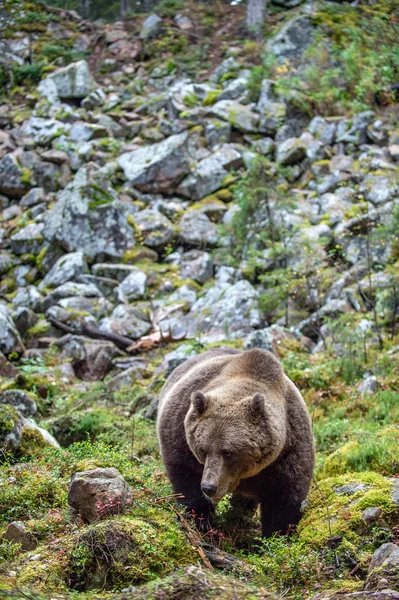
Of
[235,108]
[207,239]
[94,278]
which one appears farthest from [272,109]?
[94,278]

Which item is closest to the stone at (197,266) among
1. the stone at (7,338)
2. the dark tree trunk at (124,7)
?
the stone at (7,338)

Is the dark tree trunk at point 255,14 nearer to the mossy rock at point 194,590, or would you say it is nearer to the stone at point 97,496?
the stone at point 97,496

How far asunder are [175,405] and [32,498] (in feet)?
4.85

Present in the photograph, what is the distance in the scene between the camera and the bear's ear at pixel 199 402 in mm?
4613

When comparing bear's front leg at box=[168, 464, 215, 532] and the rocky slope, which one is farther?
bear's front leg at box=[168, 464, 215, 532]

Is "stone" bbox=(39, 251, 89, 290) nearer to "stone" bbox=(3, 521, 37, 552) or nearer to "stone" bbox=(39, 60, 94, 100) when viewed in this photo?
"stone" bbox=(39, 60, 94, 100)

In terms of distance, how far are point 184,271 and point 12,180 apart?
8.81 m

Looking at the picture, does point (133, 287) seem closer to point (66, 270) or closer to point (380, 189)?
point (66, 270)

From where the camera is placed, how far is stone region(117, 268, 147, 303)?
15.8m

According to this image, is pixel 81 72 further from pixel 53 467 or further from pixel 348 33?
pixel 53 467

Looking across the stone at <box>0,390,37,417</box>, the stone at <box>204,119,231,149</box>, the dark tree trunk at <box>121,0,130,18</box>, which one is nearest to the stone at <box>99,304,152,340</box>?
the stone at <box>0,390,37,417</box>

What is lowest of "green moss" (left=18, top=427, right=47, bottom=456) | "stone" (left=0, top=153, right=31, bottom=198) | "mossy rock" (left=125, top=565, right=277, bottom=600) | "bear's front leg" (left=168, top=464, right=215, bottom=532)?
"stone" (left=0, top=153, right=31, bottom=198)

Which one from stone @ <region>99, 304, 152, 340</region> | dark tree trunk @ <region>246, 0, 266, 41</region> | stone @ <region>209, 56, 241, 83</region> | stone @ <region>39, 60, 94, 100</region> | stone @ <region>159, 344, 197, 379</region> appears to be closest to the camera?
stone @ <region>159, 344, 197, 379</region>

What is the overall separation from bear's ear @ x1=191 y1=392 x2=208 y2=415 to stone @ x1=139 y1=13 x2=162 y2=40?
2838 centimetres
